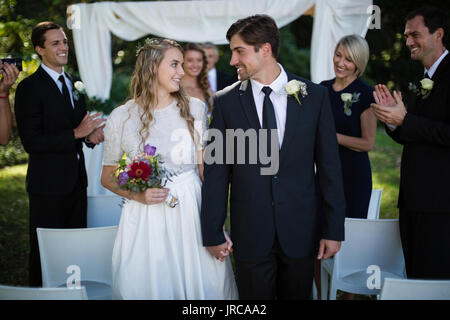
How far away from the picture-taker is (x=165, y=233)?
2865mm

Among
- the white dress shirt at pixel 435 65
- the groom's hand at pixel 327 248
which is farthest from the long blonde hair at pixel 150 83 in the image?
the white dress shirt at pixel 435 65

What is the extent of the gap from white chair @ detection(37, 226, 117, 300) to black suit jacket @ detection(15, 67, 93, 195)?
0.89m

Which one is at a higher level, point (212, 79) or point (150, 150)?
point (212, 79)

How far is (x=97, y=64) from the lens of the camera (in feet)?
23.0

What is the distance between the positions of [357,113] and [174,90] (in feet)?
5.75

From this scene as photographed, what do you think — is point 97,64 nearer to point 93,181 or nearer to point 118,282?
point 93,181

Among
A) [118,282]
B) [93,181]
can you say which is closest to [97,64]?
[93,181]

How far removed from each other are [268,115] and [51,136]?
6.65ft

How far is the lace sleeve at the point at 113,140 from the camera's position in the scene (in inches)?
114

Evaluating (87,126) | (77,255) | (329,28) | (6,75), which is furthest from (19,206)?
(329,28)

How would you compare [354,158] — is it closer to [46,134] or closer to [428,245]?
[428,245]
